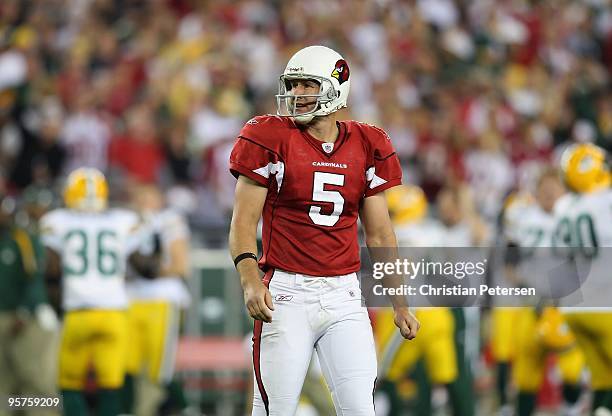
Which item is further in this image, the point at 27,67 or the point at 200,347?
the point at 27,67

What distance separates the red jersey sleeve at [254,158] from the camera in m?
4.37

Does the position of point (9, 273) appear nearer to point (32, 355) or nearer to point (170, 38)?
point (32, 355)

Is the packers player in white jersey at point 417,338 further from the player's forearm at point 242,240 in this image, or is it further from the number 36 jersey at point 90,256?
the player's forearm at point 242,240

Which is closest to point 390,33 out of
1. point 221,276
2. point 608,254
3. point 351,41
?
point 351,41

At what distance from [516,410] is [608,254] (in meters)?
2.09

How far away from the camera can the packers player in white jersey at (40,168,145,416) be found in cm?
734

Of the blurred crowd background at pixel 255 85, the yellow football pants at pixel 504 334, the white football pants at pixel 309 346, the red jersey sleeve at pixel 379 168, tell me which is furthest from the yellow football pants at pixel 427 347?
the white football pants at pixel 309 346

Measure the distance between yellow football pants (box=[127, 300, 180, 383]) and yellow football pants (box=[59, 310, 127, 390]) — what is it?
77cm

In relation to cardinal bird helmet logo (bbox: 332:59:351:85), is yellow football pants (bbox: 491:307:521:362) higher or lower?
lower

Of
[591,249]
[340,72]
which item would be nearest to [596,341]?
[591,249]

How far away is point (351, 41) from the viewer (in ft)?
41.6

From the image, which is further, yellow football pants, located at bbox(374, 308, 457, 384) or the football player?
yellow football pants, located at bbox(374, 308, 457, 384)

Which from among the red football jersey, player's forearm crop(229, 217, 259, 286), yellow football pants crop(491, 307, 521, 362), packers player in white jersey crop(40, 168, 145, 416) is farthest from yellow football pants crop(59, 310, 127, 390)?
player's forearm crop(229, 217, 259, 286)

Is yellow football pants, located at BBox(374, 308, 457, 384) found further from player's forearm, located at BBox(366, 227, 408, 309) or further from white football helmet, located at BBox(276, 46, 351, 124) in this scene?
white football helmet, located at BBox(276, 46, 351, 124)
